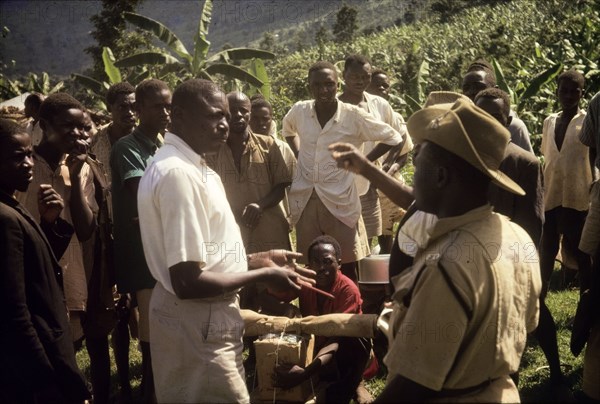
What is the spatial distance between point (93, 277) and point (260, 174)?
158 cm

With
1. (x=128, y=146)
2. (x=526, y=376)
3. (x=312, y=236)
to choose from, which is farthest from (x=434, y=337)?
(x=312, y=236)

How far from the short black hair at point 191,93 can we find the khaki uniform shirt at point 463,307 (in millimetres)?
1294

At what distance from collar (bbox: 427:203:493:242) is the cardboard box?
1.88 m

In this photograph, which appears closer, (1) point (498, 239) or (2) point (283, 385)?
(1) point (498, 239)

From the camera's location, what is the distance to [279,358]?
4172mm

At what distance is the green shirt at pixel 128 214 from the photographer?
435 centimetres

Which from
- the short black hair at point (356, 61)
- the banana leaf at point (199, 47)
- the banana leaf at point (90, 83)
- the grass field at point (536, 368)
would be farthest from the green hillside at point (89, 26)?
the grass field at point (536, 368)

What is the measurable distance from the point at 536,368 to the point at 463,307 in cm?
330

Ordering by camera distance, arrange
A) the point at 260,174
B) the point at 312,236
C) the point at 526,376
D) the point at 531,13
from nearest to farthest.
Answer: the point at 526,376
the point at 260,174
the point at 312,236
the point at 531,13

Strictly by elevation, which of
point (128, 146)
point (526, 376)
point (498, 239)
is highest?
point (128, 146)

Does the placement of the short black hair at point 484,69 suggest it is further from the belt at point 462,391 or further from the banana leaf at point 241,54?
the banana leaf at point 241,54

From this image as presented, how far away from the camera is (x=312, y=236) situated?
6.00m

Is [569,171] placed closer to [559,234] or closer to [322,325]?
[559,234]

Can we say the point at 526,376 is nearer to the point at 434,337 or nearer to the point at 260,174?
the point at 260,174
